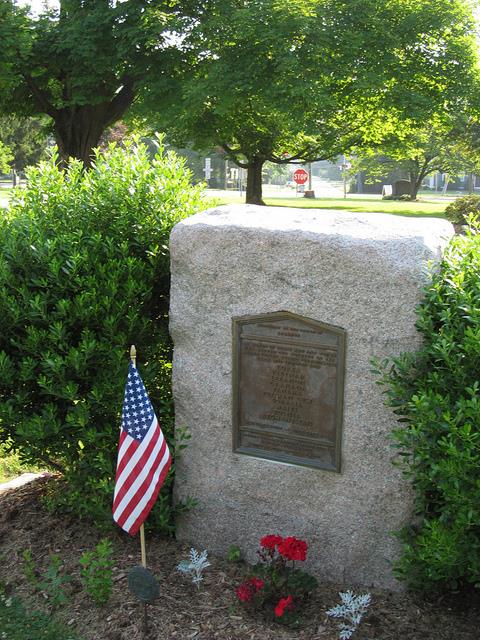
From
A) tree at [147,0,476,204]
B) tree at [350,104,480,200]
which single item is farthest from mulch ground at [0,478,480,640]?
tree at [350,104,480,200]

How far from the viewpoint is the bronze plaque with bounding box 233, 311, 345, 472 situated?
12.7 feet

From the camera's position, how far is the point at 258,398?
4.15m

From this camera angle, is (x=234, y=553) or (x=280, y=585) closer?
(x=280, y=585)

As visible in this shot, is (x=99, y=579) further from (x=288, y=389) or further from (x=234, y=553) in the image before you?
(x=288, y=389)

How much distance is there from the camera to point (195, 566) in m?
4.04

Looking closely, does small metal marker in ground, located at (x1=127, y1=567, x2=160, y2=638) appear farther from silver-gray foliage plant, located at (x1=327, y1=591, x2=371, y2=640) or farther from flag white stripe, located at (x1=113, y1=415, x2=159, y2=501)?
silver-gray foliage plant, located at (x1=327, y1=591, x2=371, y2=640)

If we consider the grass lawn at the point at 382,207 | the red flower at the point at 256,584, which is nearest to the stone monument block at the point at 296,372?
the red flower at the point at 256,584

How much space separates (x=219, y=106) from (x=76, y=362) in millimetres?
15165

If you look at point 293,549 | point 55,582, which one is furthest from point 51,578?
point 293,549

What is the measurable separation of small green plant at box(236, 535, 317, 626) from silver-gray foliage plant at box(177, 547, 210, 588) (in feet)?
1.02

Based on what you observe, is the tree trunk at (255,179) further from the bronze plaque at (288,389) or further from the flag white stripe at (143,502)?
the flag white stripe at (143,502)

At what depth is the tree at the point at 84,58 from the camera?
59.4 feet

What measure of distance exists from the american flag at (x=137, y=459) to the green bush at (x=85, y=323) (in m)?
0.60

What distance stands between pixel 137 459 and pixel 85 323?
1.12m
